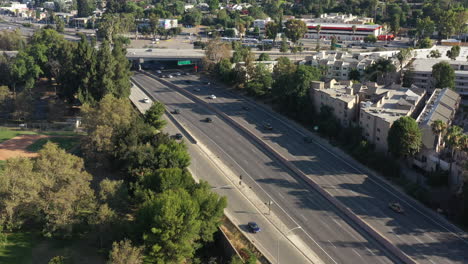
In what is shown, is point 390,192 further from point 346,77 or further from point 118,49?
point 118,49

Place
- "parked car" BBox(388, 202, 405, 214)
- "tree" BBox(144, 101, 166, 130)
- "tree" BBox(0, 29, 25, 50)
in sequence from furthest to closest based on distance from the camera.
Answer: "tree" BBox(0, 29, 25, 50) → "tree" BBox(144, 101, 166, 130) → "parked car" BBox(388, 202, 405, 214)

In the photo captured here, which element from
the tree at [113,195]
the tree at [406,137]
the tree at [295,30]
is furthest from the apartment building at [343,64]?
the tree at [113,195]

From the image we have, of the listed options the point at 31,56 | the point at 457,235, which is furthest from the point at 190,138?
the point at 31,56

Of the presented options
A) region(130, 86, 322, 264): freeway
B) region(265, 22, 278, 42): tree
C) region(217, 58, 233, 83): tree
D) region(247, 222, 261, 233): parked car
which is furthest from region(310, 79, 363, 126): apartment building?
region(265, 22, 278, 42): tree

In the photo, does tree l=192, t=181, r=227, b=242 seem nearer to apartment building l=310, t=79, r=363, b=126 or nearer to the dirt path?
apartment building l=310, t=79, r=363, b=126

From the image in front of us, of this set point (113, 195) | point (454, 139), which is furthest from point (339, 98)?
point (113, 195)

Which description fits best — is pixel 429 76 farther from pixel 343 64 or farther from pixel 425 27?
pixel 425 27

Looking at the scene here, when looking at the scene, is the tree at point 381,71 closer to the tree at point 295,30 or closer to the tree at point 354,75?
the tree at point 354,75

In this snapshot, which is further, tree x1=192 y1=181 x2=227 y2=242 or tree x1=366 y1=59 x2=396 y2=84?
tree x1=366 y1=59 x2=396 y2=84
